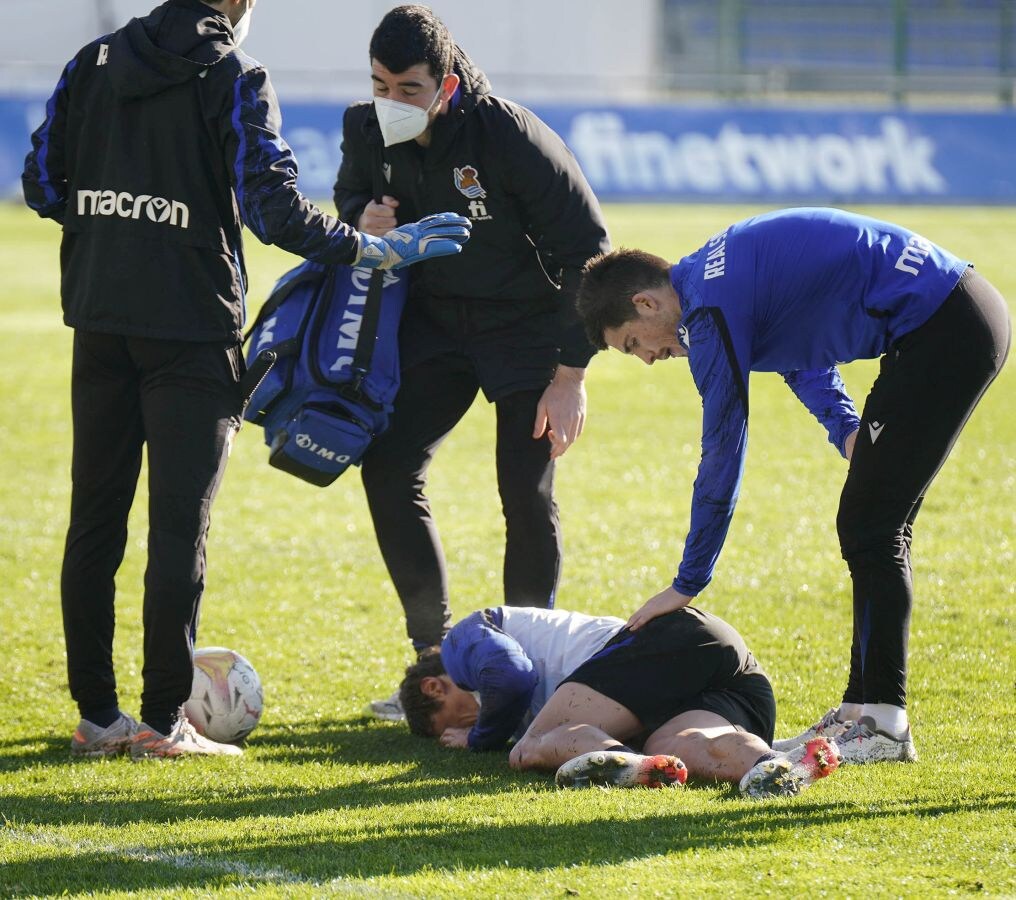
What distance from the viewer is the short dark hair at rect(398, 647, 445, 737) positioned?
4969 mm

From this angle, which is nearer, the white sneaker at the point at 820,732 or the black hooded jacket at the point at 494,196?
the white sneaker at the point at 820,732

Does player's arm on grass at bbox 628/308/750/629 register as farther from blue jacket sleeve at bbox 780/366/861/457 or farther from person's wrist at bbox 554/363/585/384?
person's wrist at bbox 554/363/585/384

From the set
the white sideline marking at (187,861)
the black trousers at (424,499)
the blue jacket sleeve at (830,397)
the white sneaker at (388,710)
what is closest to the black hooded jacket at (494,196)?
the black trousers at (424,499)

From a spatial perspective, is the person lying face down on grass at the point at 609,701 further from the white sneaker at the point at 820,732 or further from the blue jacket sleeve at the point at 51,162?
the blue jacket sleeve at the point at 51,162

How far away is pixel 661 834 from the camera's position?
3594 millimetres

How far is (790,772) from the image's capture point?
3932mm

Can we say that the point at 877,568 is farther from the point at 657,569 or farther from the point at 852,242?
the point at 657,569

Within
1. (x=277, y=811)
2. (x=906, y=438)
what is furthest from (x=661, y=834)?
(x=906, y=438)

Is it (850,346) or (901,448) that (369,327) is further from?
(901,448)

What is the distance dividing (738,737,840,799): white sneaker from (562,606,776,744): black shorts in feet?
1.34

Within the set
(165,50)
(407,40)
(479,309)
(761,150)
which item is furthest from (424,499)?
(761,150)

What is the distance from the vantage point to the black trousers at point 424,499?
529 centimetres

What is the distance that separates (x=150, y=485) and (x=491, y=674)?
1212 millimetres

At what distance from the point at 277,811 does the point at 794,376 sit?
6.94 ft
